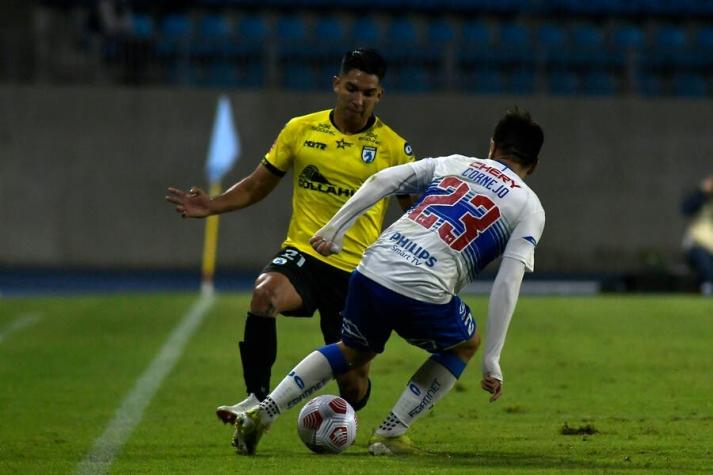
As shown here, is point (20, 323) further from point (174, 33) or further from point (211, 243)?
point (174, 33)

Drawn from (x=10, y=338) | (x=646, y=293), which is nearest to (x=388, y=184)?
(x=10, y=338)

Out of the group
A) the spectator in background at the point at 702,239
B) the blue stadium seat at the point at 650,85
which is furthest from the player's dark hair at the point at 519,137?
the blue stadium seat at the point at 650,85

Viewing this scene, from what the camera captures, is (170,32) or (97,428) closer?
(97,428)

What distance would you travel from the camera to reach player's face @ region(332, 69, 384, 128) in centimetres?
772

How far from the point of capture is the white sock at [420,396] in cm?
703

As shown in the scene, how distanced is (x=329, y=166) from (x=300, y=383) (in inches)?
59.0

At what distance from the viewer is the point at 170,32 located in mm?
25438

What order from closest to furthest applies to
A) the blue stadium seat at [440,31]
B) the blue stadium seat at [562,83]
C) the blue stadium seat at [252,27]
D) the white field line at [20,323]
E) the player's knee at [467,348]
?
the player's knee at [467,348], the white field line at [20,323], the blue stadium seat at [252,27], the blue stadium seat at [562,83], the blue stadium seat at [440,31]

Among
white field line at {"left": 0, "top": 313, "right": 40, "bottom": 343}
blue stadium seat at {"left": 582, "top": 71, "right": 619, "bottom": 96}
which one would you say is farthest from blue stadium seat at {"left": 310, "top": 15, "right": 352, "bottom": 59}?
white field line at {"left": 0, "top": 313, "right": 40, "bottom": 343}

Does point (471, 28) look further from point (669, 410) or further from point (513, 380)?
point (669, 410)

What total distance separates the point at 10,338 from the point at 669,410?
7.62 m

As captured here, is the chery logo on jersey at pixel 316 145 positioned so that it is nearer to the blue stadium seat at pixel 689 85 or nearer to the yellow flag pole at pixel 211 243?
the yellow flag pole at pixel 211 243

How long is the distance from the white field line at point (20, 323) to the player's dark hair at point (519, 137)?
866cm

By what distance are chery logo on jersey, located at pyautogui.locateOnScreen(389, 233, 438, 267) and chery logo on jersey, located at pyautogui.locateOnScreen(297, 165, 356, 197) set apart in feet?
4.22
